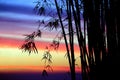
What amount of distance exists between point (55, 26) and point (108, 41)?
1128mm

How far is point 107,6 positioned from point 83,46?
2.77 ft

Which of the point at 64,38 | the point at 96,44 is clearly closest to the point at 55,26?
the point at 64,38

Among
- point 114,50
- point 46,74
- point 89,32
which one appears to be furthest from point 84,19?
point 46,74

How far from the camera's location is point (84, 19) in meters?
7.31

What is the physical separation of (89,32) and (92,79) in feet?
2.82

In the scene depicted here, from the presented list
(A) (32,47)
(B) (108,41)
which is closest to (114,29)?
(B) (108,41)

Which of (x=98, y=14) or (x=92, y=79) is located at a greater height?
(x=98, y=14)

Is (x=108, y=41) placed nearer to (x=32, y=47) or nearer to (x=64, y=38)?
(x=64, y=38)

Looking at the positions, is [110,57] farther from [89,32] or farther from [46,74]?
[46,74]

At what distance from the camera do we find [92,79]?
716 cm

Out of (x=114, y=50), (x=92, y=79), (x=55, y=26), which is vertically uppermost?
(x=55, y=26)

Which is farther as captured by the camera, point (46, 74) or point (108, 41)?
point (46, 74)

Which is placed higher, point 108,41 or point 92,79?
point 108,41

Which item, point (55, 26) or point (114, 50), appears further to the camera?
point (55, 26)
